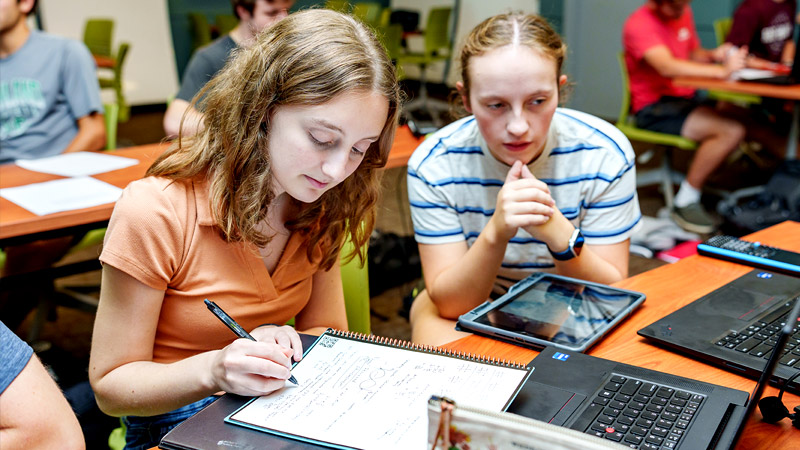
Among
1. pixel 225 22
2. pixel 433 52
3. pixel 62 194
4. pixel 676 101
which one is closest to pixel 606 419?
pixel 62 194

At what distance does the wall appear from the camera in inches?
277

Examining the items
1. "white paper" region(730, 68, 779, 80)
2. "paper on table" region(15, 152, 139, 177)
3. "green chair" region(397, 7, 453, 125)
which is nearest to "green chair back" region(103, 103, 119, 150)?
"paper on table" region(15, 152, 139, 177)

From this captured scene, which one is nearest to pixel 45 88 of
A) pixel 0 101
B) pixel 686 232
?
pixel 0 101

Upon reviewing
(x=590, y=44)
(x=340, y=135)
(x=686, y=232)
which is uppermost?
(x=340, y=135)

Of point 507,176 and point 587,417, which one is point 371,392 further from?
point 507,176

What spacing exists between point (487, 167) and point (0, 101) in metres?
1.93

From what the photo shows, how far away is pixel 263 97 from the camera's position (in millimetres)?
998

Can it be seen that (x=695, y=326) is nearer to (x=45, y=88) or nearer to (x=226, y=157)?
(x=226, y=157)

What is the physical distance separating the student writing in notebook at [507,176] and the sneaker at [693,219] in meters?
2.28

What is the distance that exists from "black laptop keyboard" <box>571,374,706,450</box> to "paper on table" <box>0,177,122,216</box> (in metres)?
1.35

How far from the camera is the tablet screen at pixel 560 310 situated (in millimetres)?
1044

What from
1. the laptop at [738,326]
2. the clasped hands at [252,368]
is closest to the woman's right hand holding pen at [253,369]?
the clasped hands at [252,368]

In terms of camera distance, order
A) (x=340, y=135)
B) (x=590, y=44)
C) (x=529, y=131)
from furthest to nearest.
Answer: (x=590, y=44) → (x=529, y=131) → (x=340, y=135)

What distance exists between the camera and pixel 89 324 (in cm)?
275
